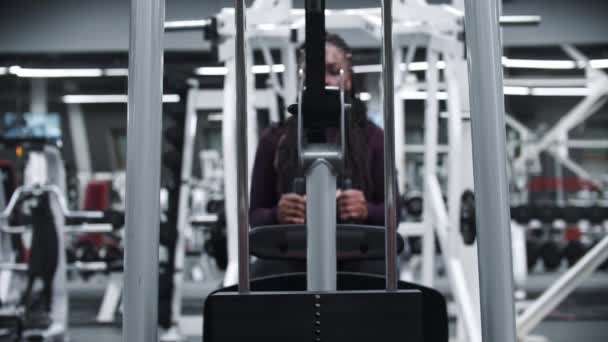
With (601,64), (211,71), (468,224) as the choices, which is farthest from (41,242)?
(601,64)

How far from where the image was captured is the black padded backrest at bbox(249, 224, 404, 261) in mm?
968

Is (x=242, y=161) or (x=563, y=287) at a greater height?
(x=242, y=161)

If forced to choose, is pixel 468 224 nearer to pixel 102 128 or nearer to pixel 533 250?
pixel 533 250

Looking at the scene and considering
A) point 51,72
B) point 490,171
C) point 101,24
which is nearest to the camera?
point 490,171

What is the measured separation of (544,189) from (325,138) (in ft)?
24.7

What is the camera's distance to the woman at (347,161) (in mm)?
1562

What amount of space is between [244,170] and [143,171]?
127 millimetres

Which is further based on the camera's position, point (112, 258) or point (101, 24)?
point (101, 24)

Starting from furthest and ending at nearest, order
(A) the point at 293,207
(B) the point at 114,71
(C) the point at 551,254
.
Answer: (B) the point at 114,71, (C) the point at 551,254, (A) the point at 293,207

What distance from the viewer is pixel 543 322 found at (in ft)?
13.1

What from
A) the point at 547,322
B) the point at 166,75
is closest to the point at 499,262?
the point at 166,75

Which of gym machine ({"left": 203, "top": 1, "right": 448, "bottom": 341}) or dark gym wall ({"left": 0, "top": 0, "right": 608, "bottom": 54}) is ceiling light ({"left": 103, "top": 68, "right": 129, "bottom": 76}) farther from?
gym machine ({"left": 203, "top": 1, "right": 448, "bottom": 341})

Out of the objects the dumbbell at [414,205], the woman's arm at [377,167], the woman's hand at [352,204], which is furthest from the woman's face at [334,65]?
the dumbbell at [414,205]

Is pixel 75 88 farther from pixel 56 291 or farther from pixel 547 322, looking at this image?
pixel 547 322
